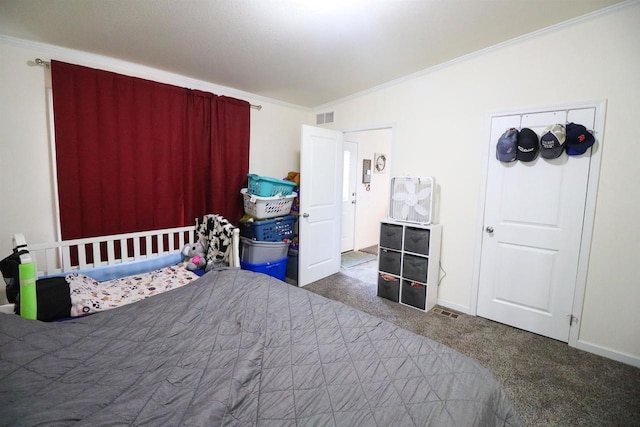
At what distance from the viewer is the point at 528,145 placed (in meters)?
2.42

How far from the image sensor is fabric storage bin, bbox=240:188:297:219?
3.24 m

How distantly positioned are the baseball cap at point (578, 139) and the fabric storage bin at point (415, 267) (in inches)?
59.7

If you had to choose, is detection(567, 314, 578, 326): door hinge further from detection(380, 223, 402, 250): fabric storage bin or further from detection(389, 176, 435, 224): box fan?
detection(380, 223, 402, 250): fabric storage bin

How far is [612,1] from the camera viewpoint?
198 centimetres

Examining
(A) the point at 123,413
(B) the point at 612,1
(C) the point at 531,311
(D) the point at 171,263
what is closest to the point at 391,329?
(A) the point at 123,413

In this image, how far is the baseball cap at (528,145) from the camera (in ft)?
7.91

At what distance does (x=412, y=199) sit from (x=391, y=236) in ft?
1.56

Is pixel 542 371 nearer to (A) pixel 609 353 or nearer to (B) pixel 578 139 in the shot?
(A) pixel 609 353

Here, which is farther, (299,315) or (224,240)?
(224,240)

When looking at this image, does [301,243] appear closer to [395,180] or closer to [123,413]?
[395,180]

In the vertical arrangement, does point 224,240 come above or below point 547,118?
below

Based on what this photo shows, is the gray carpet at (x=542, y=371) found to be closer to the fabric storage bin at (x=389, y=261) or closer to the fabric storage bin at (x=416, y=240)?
the fabric storage bin at (x=389, y=261)

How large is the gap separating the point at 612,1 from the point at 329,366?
3048mm

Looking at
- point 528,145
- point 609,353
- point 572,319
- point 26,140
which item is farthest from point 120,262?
point 609,353
